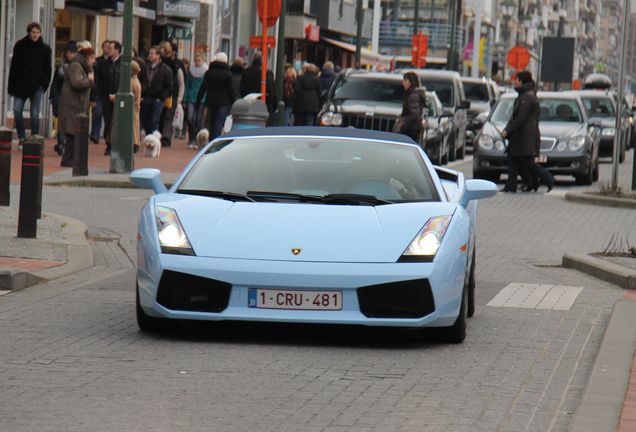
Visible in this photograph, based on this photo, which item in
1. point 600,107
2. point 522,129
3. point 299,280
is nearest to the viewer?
point 299,280

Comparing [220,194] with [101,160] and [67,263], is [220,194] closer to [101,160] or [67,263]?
[67,263]

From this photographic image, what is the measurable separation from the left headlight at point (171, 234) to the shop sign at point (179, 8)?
34822 millimetres

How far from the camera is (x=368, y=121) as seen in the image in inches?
1184

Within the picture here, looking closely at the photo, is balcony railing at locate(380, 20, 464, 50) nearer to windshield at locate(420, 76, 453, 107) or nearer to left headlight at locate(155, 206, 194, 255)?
windshield at locate(420, 76, 453, 107)

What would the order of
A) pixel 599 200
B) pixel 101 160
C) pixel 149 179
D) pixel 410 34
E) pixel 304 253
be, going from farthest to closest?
pixel 410 34
pixel 101 160
pixel 599 200
pixel 149 179
pixel 304 253

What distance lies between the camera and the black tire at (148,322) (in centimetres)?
924

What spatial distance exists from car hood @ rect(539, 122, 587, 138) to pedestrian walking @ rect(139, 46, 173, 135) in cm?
670

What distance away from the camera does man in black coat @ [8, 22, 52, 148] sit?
87.6ft

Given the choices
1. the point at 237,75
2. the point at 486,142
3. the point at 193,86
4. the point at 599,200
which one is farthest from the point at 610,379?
the point at 193,86

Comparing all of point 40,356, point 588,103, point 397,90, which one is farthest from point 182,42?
point 40,356

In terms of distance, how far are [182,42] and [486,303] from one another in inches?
1504

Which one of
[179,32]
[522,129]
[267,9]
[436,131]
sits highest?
[267,9]

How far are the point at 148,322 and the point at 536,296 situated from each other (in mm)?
3853

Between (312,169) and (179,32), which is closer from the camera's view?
(312,169)
